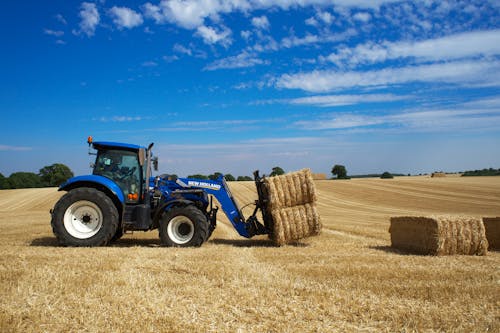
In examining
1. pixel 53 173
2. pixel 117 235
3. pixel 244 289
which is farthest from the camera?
pixel 53 173

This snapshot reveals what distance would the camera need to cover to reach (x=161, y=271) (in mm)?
6082

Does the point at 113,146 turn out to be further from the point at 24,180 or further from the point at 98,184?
the point at 24,180

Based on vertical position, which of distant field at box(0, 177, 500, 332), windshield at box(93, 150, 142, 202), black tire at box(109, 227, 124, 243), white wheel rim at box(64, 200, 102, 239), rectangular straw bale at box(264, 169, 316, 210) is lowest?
distant field at box(0, 177, 500, 332)

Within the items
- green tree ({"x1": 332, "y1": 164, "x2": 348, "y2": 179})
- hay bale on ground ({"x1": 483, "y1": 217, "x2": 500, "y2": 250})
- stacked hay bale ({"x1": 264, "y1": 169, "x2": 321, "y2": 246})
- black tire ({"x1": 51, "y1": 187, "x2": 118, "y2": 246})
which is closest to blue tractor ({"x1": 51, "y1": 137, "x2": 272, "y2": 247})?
black tire ({"x1": 51, "y1": 187, "x2": 118, "y2": 246})

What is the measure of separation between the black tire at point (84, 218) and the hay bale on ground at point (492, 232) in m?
8.28

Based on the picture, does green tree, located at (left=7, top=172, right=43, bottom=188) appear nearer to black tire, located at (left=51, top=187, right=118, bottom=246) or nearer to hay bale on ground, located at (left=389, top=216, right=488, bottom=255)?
black tire, located at (left=51, top=187, right=118, bottom=246)

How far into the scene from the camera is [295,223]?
8648 mm

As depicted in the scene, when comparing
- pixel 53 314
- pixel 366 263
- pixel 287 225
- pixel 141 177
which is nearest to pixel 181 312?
pixel 53 314

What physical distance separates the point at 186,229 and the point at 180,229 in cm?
13

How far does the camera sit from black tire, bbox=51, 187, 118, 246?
8.45 m

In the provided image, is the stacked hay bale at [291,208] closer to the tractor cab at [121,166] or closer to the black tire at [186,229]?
the black tire at [186,229]

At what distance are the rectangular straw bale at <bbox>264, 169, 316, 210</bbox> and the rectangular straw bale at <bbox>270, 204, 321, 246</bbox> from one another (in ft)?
0.44

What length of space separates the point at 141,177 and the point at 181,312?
5.23m

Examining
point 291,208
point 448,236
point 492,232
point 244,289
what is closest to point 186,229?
point 291,208
